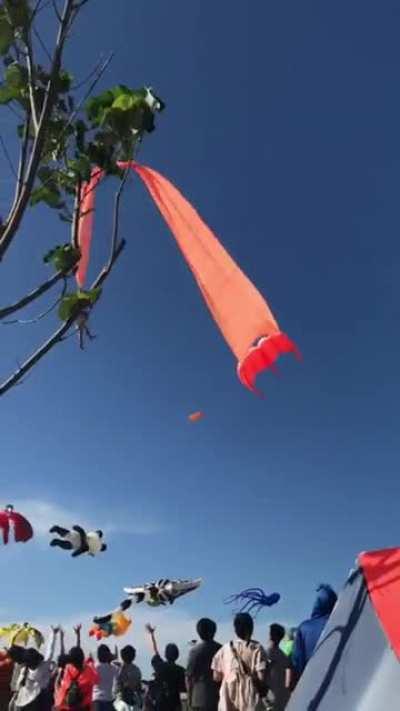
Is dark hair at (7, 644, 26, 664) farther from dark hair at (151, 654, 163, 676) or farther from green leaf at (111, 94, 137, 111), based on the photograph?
green leaf at (111, 94, 137, 111)

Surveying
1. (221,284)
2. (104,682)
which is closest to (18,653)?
(104,682)

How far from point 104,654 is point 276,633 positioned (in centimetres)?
302

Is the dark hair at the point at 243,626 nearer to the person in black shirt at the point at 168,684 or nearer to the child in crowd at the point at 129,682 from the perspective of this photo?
the person in black shirt at the point at 168,684

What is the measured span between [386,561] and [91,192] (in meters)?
2.37

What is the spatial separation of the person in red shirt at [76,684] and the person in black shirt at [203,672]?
1725mm

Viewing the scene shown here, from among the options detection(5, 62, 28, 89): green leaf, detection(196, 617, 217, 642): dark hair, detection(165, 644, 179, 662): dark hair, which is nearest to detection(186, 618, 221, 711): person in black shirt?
detection(196, 617, 217, 642): dark hair

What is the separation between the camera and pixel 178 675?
7531mm

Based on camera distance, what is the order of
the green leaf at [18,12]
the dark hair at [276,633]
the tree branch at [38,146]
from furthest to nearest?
1. the dark hair at [276,633]
2. the green leaf at [18,12]
3. the tree branch at [38,146]

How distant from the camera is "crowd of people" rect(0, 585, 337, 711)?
5.45m

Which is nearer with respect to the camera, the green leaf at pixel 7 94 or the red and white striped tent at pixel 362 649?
the red and white striped tent at pixel 362 649

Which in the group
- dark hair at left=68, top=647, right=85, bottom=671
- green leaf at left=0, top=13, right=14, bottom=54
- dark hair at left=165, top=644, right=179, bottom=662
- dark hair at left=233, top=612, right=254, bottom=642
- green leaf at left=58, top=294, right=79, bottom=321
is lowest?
dark hair at left=233, top=612, right=254, bottom=642

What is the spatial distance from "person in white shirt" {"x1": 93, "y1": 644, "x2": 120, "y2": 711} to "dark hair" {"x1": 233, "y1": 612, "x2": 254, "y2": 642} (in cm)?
380

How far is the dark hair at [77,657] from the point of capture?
779 centimetres

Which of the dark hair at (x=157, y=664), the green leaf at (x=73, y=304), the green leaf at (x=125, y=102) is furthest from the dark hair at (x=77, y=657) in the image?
the green leaf at (x=125, y=102)
